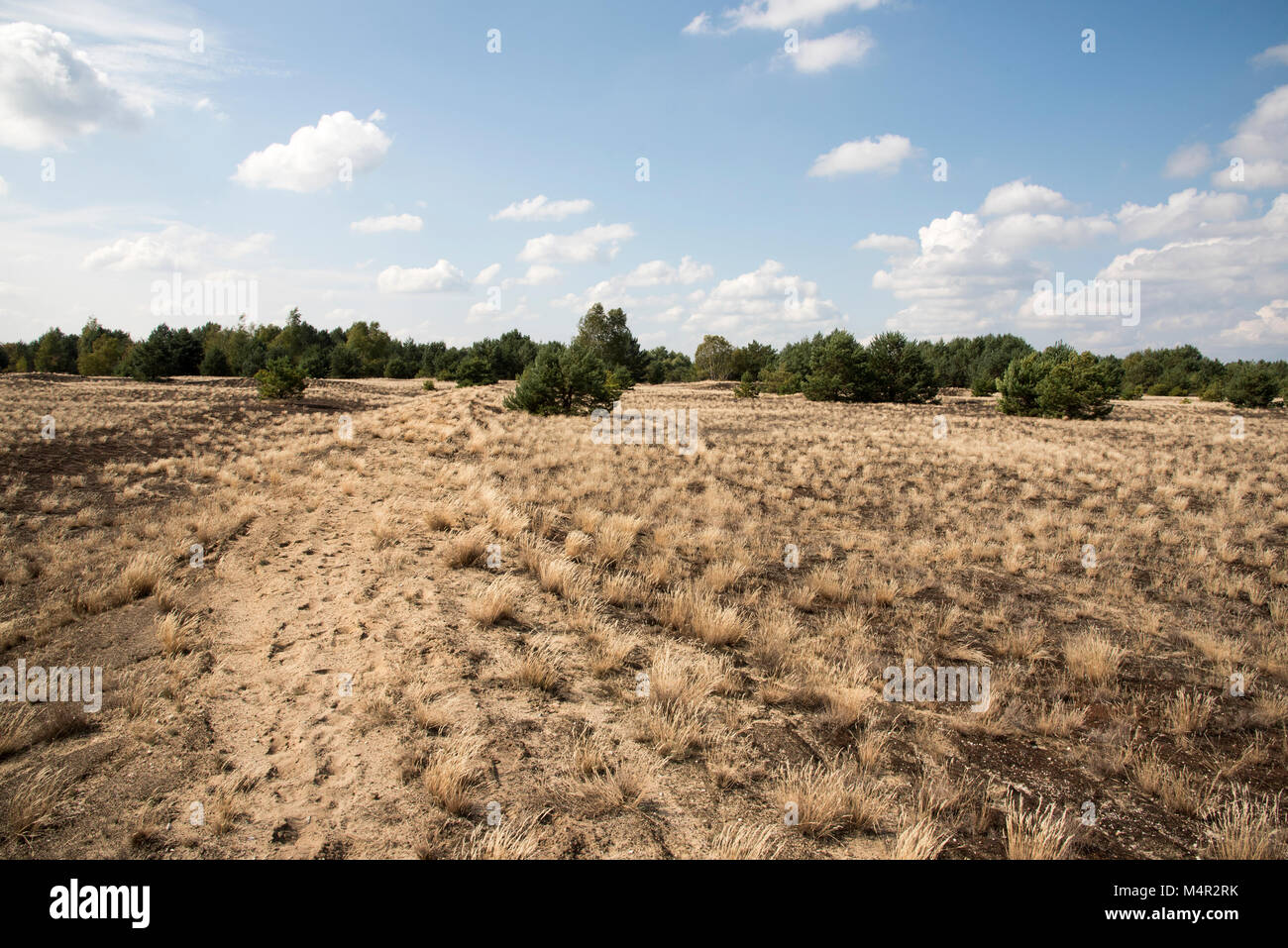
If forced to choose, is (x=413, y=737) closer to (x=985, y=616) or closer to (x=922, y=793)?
(x=922, y=793)

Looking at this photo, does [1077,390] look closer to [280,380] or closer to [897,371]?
[897,371]

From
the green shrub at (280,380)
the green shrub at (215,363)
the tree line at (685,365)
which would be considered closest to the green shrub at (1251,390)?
the tree line at (685,365)

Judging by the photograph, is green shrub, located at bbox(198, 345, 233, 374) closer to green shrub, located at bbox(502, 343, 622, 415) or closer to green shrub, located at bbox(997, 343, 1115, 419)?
green shrub, located at bbox(502, 343, 622, 415)

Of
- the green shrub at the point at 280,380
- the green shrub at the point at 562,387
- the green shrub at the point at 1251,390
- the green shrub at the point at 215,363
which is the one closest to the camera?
the green shrub at the point at 562,387

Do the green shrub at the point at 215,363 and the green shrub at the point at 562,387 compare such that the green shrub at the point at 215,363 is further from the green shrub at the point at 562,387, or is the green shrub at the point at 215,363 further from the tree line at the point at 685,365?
the green shrub at the point at 562,387

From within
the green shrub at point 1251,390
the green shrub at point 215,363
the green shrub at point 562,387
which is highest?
the green shrub at point 215,363

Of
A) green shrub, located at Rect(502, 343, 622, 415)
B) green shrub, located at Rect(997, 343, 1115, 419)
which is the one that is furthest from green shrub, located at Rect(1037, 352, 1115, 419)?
green shrub, located at Rect(502, 343, 622, 415)

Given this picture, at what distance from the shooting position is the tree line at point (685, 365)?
37031 mm

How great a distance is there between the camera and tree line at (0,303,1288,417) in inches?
1458

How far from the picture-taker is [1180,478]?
57.9ft

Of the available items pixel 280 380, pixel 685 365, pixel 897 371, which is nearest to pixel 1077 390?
pixel 897 371

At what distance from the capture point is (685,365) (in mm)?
104750

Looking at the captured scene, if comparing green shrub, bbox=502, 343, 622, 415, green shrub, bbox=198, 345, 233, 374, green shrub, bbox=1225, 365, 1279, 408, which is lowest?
green shrub, bbox=502, 343, 622, 415
